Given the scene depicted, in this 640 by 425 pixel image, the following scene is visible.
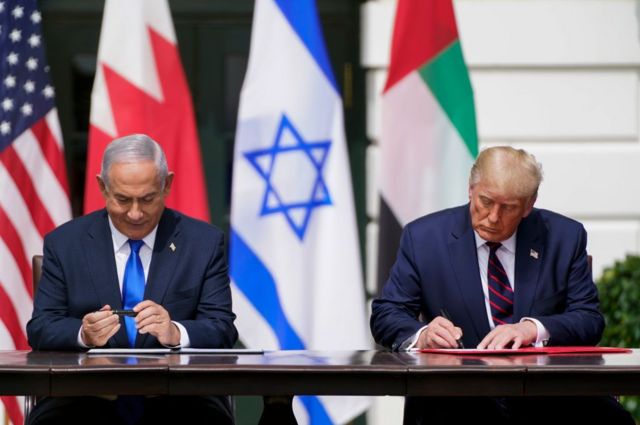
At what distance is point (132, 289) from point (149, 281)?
0.06 metres

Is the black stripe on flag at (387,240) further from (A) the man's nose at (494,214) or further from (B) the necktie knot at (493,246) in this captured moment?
(A) the man's nose at (494,214)

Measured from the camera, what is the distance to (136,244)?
465 cm

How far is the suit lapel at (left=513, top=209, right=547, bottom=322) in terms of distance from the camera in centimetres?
461

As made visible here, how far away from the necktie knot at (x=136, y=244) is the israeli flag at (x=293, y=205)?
1.75 metres

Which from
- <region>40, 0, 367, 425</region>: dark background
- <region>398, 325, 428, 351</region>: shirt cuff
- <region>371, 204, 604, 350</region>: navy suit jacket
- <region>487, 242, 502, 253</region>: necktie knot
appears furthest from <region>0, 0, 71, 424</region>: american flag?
<region>487, 242, 502, 253</region>: necktie knot

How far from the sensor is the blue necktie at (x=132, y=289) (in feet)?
15.0

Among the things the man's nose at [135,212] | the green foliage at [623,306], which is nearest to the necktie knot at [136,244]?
the man's nose at [135,212]

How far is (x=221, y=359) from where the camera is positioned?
4.04 m

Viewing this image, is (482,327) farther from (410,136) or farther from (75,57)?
(75,57)

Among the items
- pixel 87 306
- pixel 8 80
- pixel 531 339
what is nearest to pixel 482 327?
pixel 531 339

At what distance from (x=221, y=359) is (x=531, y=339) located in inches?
40.1

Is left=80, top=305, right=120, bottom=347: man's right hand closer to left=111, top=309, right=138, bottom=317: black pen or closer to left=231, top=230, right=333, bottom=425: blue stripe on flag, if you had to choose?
left=111, top=309, right=138, bottom=317: black pen

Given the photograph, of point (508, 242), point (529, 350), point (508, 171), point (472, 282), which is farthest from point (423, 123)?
point (529, 350)

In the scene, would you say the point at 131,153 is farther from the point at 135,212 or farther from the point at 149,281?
the point at 149,281
